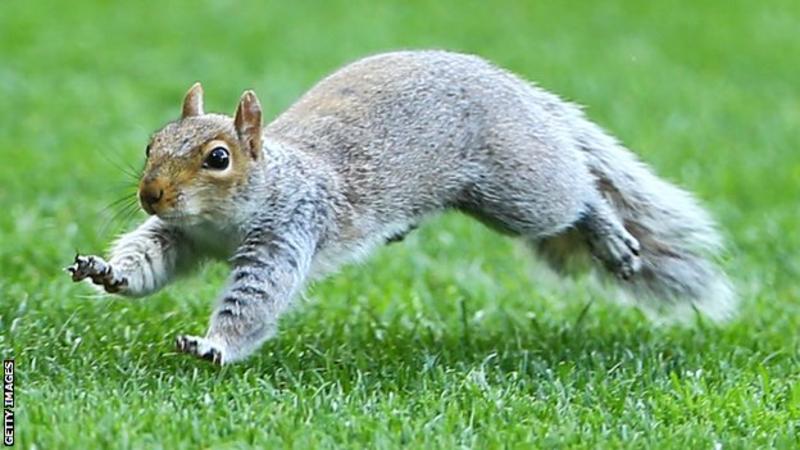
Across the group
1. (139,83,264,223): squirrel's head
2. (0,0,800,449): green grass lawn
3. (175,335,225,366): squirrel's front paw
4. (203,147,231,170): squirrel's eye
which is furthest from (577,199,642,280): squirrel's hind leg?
(175,335,225,366): squirrel's front paw

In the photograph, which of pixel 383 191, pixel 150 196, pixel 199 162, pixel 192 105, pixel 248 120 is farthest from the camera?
pixel 383 191

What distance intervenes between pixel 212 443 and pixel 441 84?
190 centimetres

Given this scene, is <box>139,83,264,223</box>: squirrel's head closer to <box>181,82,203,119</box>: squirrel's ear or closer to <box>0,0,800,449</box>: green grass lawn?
<box>181,82,203,119</box>: squirrel's ear

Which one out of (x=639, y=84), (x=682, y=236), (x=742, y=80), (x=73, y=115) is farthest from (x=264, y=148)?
(x=742, y=80)

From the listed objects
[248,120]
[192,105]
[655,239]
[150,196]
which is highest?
[192,105]

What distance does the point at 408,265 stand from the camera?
23.8 ft

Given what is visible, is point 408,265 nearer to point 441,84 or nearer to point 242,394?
point 441,84

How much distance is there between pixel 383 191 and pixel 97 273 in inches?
41.2

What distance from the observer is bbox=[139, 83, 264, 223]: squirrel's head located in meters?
4.77

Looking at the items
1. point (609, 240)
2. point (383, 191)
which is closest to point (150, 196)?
point (383, 191)

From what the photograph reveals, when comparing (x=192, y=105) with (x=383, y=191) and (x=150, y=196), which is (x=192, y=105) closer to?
(x=150, y=196)

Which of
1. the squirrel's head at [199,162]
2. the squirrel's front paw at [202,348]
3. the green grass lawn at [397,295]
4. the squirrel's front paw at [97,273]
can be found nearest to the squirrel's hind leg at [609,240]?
the green grass lawn at [397,295]

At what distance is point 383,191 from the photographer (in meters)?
5.49

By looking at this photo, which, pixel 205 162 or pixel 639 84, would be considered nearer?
pixel 205 162
